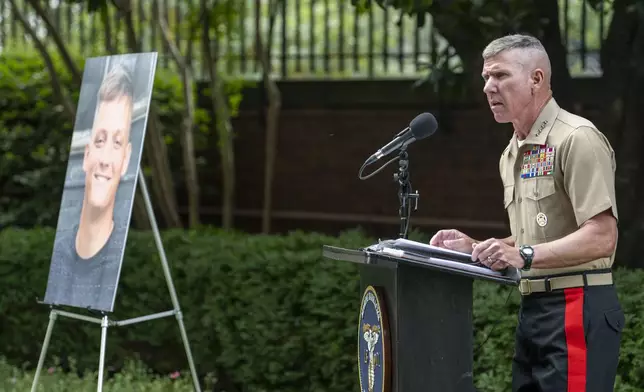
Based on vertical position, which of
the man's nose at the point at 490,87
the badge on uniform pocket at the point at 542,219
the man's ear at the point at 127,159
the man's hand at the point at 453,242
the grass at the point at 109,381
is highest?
the man's ear at the point at 127,159

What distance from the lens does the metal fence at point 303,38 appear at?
32.3ft

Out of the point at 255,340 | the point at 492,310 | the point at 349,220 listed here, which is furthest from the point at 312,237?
the point at 349,220

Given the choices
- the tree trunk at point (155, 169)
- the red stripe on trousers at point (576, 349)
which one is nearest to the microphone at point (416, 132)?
the red stripe on trousers at point (576, 349)

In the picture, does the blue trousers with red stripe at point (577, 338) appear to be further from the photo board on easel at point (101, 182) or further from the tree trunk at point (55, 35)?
the tree trunk at point (55, 35)

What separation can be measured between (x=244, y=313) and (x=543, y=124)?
375 cm

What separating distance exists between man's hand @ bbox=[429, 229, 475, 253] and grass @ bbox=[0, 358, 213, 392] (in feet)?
11.8

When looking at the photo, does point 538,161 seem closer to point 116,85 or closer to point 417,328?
point 417,328

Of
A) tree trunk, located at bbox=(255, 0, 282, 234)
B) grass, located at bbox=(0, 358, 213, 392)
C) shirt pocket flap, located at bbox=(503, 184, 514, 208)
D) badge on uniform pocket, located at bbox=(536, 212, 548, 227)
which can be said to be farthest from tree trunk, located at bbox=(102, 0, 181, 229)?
badge on uniform pocket, located at bbox=(536, 212, 548, 227)

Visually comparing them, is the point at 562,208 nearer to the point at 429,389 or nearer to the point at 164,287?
the point at 429,389

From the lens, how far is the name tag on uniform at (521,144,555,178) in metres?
3.67

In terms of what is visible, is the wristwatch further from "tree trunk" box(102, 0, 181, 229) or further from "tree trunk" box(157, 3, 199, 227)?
"tree trunk" box(157, 3, 199, 227)

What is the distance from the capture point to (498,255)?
3.50 metres

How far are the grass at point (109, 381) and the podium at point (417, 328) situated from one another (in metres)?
3.52

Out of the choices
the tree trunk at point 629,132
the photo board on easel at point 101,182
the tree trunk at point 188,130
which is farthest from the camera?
the tree trunk at point 188,130
